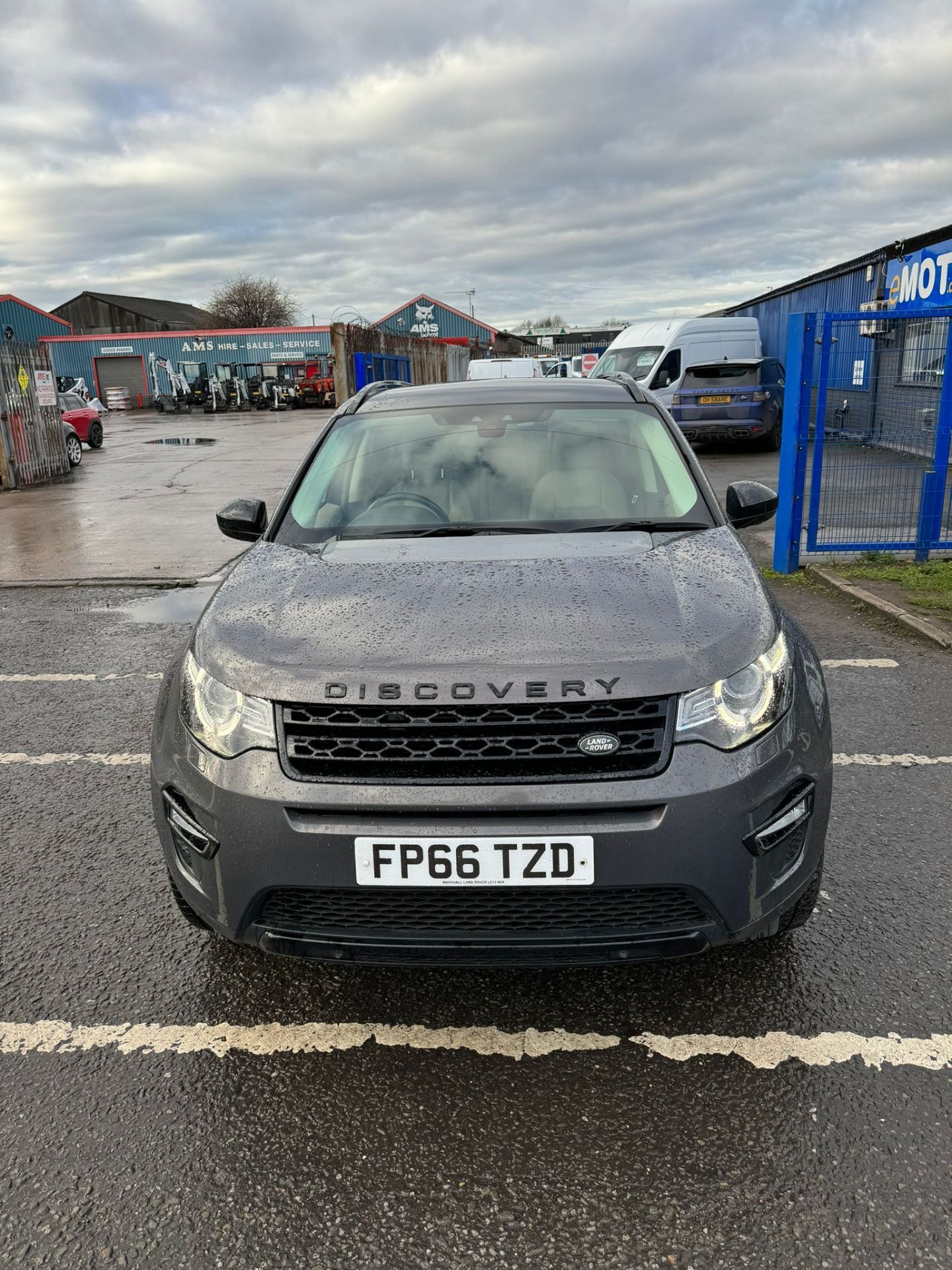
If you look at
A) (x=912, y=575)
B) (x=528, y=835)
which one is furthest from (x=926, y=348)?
(x=528, y=835)

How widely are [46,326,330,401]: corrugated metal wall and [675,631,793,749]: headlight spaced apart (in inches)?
2091

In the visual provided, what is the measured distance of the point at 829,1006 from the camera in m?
2.62

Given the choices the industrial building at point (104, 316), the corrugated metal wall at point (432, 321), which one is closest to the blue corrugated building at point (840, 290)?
the corrugated metal wall at point (432, 321)

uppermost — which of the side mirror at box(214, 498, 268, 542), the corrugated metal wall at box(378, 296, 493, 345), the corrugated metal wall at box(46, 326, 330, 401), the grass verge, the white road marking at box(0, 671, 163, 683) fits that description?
the corrugated metal wall at box(378, 296, 493, 345)

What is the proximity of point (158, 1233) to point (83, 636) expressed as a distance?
212 inches

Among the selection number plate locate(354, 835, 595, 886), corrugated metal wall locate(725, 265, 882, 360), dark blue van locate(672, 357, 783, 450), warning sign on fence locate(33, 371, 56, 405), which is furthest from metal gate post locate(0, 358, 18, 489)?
number plate locate(354, 835, 595, 886)

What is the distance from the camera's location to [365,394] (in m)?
4.45

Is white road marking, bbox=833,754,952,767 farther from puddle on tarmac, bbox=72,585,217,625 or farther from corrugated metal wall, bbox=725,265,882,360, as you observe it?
corrugated metal wall, bbox=725,265,882,360

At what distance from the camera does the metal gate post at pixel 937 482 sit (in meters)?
7.74

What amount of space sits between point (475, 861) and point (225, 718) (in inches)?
28.5

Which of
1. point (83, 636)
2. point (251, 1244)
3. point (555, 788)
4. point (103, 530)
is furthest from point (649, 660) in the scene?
point (103, 530)

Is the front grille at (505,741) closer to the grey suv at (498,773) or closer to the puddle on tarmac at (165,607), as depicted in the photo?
the grey suv at (498,773)

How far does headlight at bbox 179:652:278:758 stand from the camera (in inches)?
91.2

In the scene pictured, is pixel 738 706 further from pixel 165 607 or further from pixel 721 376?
pixel 721 376
